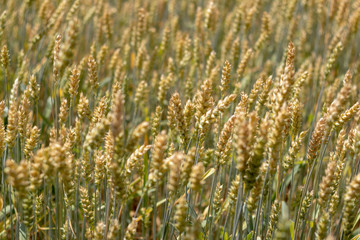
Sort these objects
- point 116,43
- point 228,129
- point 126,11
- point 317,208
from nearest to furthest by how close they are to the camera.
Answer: point 228,129
point 317,208
point 116,43
point 126,11

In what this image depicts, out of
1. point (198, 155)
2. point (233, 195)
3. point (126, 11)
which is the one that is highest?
point (126, 11)

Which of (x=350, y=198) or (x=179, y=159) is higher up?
(x=179, y=159)

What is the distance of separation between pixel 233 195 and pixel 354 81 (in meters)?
1.90

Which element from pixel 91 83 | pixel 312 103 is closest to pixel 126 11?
pixel 312 103

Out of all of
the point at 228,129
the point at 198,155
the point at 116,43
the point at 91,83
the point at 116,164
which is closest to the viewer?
the point at 116,164

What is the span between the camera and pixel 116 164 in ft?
3.82

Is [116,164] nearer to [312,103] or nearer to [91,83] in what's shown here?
[91,83]

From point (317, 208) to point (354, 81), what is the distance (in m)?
1.37

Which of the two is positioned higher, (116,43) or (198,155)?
(116,43)

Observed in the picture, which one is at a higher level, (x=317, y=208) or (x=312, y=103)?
(x=312, y=103)

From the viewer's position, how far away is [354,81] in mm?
2977

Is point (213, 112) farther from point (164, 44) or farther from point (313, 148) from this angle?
point (164, 44)

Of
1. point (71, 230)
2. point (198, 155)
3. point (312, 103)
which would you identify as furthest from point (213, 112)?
point (312, 103)

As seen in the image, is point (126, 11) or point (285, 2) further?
point (126, 11)
